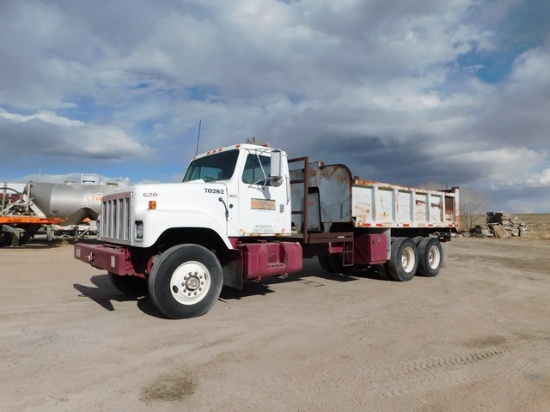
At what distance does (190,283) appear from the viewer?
616 cm

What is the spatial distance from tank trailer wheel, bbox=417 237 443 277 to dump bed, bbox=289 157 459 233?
23.3 inches

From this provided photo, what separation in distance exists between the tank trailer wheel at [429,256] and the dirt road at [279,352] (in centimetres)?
236

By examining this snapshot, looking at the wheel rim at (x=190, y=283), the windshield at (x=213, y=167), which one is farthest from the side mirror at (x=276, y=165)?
the wheel rim at (x=190, y=283)

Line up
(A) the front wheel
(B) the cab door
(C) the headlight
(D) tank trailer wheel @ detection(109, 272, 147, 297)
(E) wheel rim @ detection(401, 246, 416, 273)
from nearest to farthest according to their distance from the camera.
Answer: (A) the front wheel
(C) the headlight
(B) the cab door
(D) tank trailer wheel @ detection(109, 272, 147, 297)
(E) wheel rim @ detection(401, 246, 416, 273)

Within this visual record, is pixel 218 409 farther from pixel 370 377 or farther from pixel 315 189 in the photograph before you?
pixel 315 189

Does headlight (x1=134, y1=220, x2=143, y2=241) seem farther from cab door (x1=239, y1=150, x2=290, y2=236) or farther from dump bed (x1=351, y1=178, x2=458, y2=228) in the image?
dump bed (x1=351, y1=178, x2=458, y2=228)

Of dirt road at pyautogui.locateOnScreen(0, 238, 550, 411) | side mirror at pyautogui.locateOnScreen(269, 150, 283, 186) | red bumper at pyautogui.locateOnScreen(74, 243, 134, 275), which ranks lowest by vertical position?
dirt road at pyautogui.locateOnScreen(0, 238, 550, 411)

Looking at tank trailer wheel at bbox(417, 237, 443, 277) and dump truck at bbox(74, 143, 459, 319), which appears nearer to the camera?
dump truck at bbox(74, 143, 459, 319)

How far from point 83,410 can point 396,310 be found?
5.24 meters

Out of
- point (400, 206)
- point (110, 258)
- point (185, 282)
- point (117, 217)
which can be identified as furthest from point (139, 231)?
point (400, 206)

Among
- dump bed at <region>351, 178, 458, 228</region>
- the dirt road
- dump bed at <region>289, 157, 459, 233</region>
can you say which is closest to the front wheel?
the dirt road

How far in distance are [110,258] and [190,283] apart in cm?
122

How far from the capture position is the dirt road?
365cm

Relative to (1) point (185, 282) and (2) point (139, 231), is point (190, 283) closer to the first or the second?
(1) point (185, 282)
